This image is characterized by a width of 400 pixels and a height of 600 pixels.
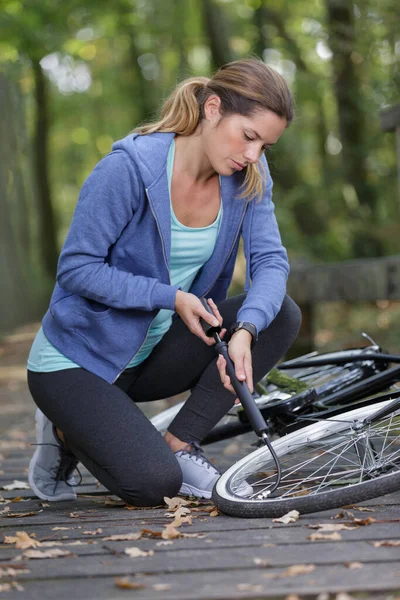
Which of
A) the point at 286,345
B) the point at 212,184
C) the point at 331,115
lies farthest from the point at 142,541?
the point at 331,115

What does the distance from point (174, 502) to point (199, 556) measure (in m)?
0.85

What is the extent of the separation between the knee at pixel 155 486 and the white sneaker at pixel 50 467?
16.4 inches

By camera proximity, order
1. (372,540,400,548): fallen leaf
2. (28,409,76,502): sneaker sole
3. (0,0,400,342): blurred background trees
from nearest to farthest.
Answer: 1. (372,540,400,548): fallen leaf
2. (28,409,76,502): sneaker sole
3. (0,0,400,342): blurred background trees

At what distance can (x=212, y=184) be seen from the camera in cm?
352

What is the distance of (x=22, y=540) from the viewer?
264 cm

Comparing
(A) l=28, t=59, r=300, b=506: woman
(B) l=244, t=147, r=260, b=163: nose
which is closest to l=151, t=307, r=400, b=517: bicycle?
(A) l=28, t=59, r=300, b=506: woman

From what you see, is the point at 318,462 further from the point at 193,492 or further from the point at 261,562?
the point at 261,562

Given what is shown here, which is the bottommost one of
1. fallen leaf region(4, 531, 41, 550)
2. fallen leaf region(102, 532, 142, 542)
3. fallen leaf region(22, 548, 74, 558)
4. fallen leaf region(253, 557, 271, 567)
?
fallen leaf region(102, 532, 142, 542)

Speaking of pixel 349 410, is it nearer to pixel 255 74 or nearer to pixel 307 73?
pixel 255 74

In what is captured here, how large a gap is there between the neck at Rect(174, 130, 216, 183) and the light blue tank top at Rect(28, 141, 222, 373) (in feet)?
0.09

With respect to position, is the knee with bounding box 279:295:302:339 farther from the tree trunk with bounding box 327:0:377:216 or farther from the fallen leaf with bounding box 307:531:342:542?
the tree trunk with bounding box 327:0:377:216

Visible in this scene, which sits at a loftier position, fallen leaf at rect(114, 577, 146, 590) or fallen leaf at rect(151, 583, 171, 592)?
fallen leaf at rect(114, 577, 146, 590)

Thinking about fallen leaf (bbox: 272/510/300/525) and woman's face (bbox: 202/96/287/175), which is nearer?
fallen leaf (bbox: 272/510/300/525)

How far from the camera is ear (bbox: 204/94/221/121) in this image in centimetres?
326
